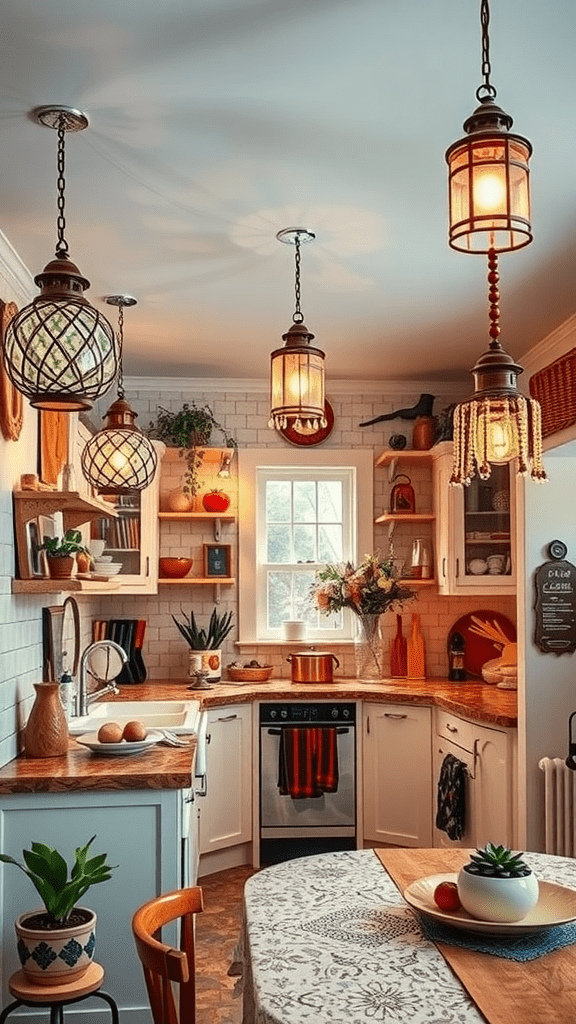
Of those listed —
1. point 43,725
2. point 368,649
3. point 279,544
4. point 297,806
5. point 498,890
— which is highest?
point 279,544

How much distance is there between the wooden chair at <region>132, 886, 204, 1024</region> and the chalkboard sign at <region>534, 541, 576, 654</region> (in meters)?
2.63

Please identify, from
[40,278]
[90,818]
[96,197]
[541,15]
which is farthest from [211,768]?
[541,15]

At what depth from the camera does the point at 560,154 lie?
3164mm

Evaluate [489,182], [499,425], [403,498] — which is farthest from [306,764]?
[489,182]

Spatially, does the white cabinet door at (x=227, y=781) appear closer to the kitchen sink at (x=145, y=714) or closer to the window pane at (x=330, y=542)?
the kitchen sink at (x=145, y=714)

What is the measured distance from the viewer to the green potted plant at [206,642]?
6035mm

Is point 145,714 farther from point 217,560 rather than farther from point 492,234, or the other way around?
point 492,234

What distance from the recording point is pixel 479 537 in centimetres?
593

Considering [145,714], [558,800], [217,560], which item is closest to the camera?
[558,800]

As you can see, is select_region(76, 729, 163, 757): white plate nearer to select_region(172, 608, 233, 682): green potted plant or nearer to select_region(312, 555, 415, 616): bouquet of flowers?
select_region(172, 608, 233, 682): green potted plant

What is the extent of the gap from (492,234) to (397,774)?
429cm

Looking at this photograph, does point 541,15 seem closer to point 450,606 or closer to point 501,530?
point 501,530

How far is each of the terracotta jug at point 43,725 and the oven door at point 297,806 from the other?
2.07 metres

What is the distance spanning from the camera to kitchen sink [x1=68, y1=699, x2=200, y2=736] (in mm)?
4445
